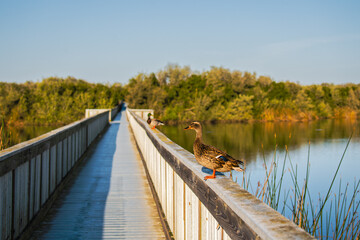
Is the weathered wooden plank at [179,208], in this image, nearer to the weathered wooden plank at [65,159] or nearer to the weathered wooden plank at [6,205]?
the weathered wooden plank at [6,205]

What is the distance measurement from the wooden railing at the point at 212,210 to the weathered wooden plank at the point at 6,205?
1799 mm

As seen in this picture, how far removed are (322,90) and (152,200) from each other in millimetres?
65163

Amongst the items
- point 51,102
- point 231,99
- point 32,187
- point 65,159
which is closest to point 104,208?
point 32,187

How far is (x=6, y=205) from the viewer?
357cm

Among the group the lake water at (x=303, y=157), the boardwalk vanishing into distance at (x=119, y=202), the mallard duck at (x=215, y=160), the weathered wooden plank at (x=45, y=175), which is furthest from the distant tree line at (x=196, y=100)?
the mallard duck at (x=215, y=160)

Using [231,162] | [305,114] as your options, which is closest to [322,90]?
[305,114]

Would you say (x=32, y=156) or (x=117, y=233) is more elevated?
(x=32, y=156)

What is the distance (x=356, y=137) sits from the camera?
2922 cm

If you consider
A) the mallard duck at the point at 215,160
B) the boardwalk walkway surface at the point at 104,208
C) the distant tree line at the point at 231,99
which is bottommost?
the boardwalk walkway surface at the point at 104,208

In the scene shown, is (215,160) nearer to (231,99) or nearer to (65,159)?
(65,159)

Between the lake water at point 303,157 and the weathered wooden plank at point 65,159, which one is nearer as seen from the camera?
the weathered wooden plank at point 65,159

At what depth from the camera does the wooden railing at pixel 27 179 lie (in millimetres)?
3568

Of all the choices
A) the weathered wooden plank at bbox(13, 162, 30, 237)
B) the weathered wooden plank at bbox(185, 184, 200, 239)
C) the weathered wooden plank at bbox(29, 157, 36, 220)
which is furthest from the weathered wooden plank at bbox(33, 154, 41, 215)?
the weathered wooden plank at bbox(185, 184, 200, 239)

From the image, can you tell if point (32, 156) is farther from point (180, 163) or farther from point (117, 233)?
point (180, 163)
